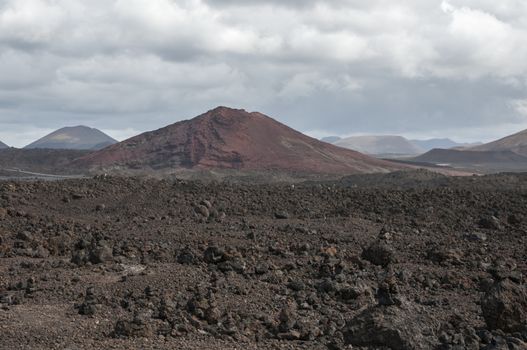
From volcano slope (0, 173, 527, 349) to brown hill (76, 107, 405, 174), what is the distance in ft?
124

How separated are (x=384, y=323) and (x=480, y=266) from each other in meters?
5.46

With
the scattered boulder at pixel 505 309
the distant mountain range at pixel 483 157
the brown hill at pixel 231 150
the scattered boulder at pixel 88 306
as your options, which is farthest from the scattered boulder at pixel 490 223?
the distant mountain range at pixel 483 157

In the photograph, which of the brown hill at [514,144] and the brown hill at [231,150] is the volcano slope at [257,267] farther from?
the brown hill at [514,144]

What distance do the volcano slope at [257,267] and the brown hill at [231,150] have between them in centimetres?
3776

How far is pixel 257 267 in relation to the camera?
10.9 m

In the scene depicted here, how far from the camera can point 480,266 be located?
11.9m

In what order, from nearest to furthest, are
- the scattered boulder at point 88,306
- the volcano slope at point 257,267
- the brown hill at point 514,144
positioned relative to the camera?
1. the volcano slope at point 257,267
2. the scattered boulder at point 88,306
3. the brown hill at point 514,144

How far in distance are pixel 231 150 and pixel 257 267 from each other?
50.0m

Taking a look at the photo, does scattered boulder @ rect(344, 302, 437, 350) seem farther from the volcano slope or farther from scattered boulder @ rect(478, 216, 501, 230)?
scattered boulder @ rect(478, 216, 501, 230)

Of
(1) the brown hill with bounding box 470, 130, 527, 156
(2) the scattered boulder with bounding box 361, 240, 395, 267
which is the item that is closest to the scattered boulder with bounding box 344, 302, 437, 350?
(2) the scattered boulder with bounding box 361, 240, 395, 267

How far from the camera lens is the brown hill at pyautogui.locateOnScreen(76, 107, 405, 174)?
59.2 metres

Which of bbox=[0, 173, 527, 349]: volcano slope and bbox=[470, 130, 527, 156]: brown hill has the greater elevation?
bbox=[470, 130, 527, 156]: brown hill

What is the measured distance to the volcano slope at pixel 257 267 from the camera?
754 centimetres

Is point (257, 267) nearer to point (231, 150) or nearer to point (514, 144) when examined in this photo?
point (231, 150)
